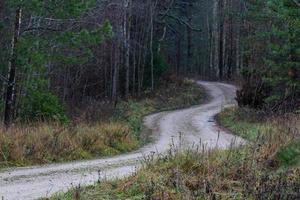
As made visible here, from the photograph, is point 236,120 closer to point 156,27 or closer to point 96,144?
point 96,144

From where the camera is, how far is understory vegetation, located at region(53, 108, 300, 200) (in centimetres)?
731

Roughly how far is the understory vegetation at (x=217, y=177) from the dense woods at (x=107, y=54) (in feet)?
7.99

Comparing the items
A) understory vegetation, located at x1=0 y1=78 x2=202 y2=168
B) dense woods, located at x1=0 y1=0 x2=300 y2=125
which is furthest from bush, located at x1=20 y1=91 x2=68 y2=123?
understory vegetation, located at x1=0 y1=78 x2=202 y2=168

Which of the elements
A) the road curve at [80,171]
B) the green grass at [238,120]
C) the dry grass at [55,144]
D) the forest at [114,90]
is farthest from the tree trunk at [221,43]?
the dry grass at [55,144]

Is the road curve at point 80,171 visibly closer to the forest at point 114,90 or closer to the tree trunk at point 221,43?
the forest at point 114,90

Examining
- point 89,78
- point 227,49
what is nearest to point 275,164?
point 89,78

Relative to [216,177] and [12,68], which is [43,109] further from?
[216,177]

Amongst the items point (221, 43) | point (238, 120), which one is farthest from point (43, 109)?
point (221, 43)

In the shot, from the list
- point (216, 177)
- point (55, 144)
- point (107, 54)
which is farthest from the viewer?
point (107, 54)

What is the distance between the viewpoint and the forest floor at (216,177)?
7316 mm

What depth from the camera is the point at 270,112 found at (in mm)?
24578

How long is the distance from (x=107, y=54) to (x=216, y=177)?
99.1 ft

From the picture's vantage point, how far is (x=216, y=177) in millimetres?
8180

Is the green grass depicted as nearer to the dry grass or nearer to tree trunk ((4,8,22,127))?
the dry grass
